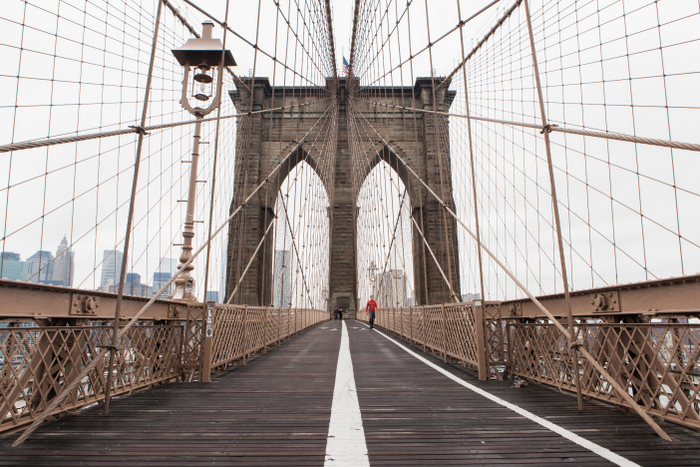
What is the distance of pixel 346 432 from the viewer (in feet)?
8.09

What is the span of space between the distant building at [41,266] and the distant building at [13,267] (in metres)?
0.08

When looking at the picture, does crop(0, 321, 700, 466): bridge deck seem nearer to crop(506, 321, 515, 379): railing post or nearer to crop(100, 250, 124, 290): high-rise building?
crop(506, 321, 515, 379): railing post

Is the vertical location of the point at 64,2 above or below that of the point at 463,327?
above

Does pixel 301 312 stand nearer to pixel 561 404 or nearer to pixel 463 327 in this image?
pixel 463 327

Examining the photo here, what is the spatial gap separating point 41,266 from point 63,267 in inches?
25.9

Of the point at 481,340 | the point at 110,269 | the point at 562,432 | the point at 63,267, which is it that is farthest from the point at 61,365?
the point at 110,269

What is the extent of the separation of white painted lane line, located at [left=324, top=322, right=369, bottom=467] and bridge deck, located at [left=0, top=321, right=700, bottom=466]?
0.05 meters

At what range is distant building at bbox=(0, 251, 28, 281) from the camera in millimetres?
4770

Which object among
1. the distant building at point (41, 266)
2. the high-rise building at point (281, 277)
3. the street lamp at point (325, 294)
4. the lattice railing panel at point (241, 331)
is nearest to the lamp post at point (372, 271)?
the high-rise building at point (281, 277)

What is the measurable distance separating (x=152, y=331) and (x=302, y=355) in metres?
3.39

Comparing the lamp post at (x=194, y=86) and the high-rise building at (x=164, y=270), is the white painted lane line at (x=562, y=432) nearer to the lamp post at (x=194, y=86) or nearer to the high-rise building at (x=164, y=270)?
the lamp post at (x=194, y=86)

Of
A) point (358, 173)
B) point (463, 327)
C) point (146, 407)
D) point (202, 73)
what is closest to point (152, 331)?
point (146, 407)

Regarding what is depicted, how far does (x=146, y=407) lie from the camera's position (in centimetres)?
319

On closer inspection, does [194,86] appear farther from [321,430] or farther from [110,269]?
[321,430]
